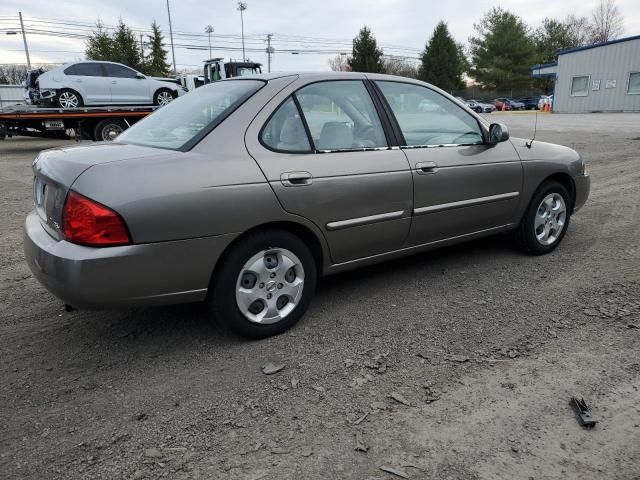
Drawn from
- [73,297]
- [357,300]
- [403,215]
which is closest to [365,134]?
[403,215]

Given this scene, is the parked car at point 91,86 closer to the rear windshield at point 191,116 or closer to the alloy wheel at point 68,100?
the alloy wheel at point 68,100

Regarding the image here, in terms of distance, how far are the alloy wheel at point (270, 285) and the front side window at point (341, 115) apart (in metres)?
0.75

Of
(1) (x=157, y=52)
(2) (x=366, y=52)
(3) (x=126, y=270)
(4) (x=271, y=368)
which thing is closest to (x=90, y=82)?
(3) (x=126, y=270)

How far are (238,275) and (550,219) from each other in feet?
10.2

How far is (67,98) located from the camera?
48.6 ft

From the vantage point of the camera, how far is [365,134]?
3480 millimetres

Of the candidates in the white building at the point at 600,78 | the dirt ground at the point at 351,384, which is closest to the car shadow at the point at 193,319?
the dirt ground at the point at 351,384

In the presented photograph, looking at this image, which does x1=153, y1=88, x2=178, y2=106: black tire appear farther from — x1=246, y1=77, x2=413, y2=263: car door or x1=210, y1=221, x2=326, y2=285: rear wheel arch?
x1=210, y1=221, x2=326, y2=285: rear wheel arch

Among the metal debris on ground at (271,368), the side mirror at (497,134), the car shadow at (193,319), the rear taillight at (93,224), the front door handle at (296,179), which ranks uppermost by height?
the side mirror at (497,134)

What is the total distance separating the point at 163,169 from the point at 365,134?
4.74ft

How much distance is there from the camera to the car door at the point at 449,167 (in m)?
3.66

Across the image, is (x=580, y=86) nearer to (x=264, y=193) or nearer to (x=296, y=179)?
(x=296, y=179)

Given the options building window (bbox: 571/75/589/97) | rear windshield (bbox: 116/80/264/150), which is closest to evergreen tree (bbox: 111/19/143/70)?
building window (bbox: 571/75/589/97)

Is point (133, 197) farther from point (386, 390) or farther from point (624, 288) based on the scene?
point (624, 288)
